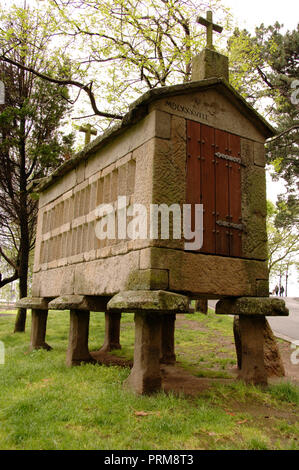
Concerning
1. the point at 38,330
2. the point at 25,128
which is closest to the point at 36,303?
the point at 38,330

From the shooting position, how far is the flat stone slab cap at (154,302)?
3930 mm

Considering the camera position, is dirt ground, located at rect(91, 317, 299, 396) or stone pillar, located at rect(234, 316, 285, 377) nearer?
dirt ground, located at rect(91, 317, 299, 396)

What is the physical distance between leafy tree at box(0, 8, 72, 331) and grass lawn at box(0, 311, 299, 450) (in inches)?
243

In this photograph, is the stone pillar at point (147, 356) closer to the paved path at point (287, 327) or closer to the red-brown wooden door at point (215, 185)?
the red-brown wooden door at point (215, 185)

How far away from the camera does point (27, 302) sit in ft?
25.6

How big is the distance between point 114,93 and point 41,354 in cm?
823

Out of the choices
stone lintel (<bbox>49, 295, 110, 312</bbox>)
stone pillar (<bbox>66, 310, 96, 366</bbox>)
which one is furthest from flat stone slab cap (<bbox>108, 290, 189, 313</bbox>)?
stone pillar (<bbox>66, 310, 96, 366</bbox>)

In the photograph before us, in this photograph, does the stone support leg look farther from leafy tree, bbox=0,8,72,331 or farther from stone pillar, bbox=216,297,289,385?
leafy tree, bbox=0,8,72,331

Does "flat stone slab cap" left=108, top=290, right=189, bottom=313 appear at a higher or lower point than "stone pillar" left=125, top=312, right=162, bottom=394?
higher

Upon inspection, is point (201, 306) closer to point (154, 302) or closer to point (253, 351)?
point (253, 351)

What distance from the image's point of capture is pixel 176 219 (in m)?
4.46

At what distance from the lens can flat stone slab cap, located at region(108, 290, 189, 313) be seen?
3.93m

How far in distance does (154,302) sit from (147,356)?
0.76m

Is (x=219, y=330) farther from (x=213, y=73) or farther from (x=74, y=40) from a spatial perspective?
(x=74, y=40)
